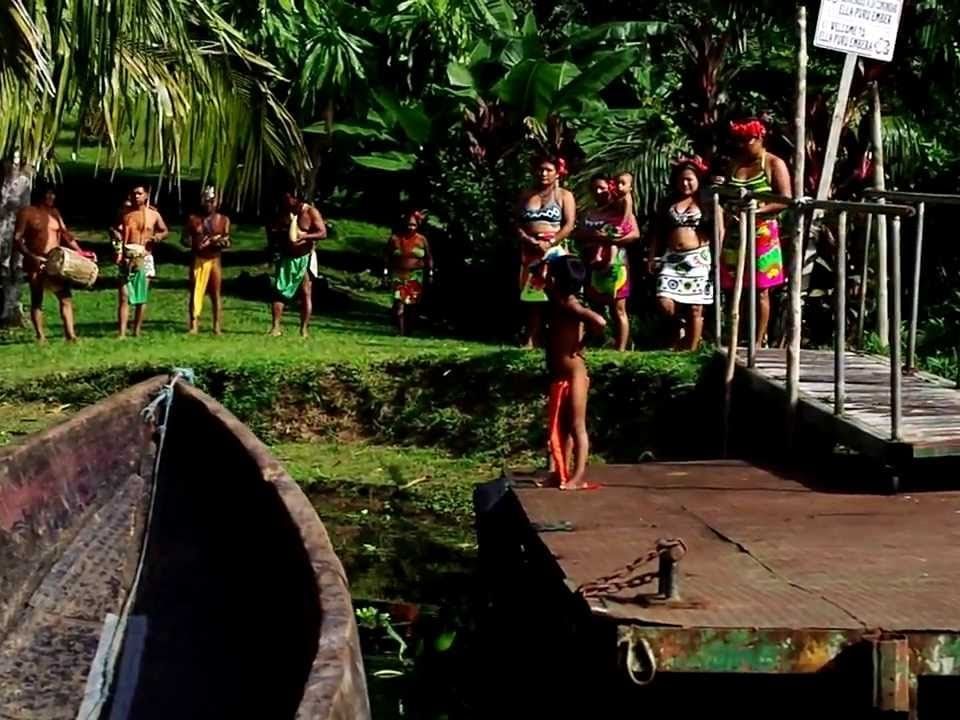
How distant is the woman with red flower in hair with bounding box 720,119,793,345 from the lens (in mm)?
9953

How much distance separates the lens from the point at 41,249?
48.4 ft

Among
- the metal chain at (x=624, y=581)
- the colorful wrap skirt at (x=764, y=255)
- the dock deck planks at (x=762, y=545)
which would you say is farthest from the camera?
the colorful wrap skirt at (x=764, y=255)

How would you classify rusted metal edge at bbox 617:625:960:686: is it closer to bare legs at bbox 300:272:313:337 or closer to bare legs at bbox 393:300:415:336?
bare legs at bbox 300:272:313:337

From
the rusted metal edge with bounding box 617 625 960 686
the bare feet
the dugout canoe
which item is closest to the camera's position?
the rusted metal edge with bounding box 617 625 960 686

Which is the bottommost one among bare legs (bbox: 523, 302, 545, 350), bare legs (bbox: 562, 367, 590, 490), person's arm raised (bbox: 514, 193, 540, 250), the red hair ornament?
bare legs (bbox: 562, 367, 590, 490)

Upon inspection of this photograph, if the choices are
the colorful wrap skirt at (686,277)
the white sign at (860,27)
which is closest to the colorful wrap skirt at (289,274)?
the colorful wrap skirt at (686,277)

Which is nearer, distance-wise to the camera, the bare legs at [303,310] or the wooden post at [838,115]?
the wooden post at [838,115]

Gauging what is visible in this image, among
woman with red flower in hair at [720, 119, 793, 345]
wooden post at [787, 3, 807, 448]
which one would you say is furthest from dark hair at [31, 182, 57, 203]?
wooden post at [787, 3, 807, 448]

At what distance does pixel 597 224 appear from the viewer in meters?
12.2

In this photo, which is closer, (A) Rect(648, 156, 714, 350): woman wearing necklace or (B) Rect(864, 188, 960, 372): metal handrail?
(B) Rect(864, 188, 960, 372): metal handrail

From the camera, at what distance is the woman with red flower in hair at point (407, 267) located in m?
15.6

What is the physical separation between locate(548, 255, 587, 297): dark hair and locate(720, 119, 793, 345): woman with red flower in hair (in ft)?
9.60

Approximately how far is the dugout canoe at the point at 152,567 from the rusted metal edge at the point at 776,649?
39.8 inches

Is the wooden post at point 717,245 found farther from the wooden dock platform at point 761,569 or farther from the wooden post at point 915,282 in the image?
the wooden dock platform at point 761,569
